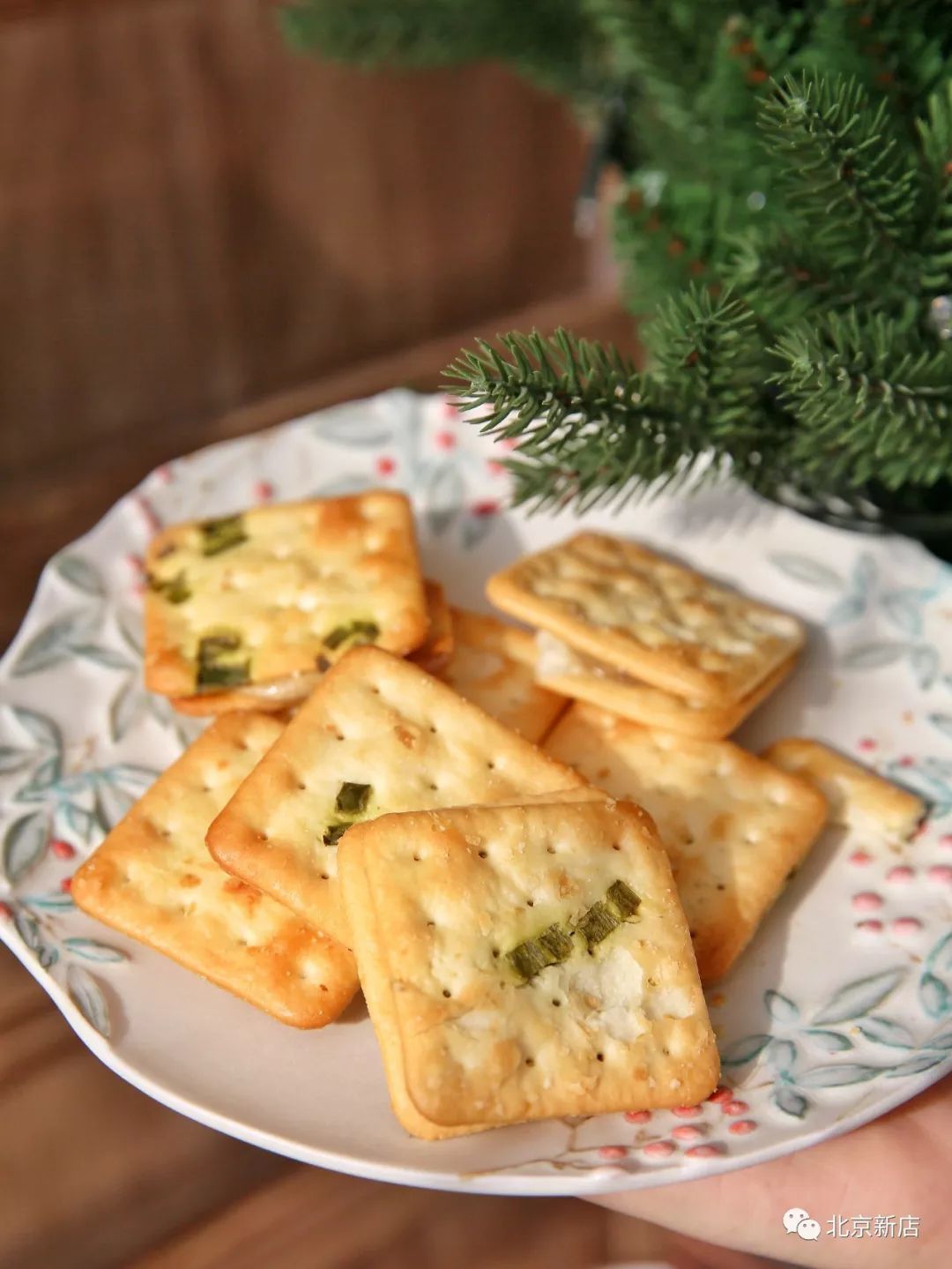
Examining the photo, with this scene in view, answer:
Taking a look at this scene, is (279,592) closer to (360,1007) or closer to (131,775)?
(131,775)

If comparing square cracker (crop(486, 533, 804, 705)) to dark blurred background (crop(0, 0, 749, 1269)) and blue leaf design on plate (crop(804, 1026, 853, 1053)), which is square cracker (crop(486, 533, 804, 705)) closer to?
blue leaf design on plate (crop(804, 1026, 853, 1053))

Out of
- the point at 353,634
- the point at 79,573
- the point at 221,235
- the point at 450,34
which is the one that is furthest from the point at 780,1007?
the point at 221,235

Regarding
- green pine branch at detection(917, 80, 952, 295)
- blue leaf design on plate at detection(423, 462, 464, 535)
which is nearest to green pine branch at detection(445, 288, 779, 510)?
green pine branch at detection(917, 80, 952, 295)

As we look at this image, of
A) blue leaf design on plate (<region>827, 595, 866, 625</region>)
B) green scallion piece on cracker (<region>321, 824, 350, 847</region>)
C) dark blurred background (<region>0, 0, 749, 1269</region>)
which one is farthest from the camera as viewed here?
dark blurred background (<region>0, 0, 749, 1269</region>)

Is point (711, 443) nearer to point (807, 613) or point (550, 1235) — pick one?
point (807, 613)

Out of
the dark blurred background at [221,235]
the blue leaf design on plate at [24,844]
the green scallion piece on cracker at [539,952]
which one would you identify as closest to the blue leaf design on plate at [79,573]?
the dark blurred background at [221,235]

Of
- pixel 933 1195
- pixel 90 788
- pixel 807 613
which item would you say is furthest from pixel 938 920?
pixel 90 788
